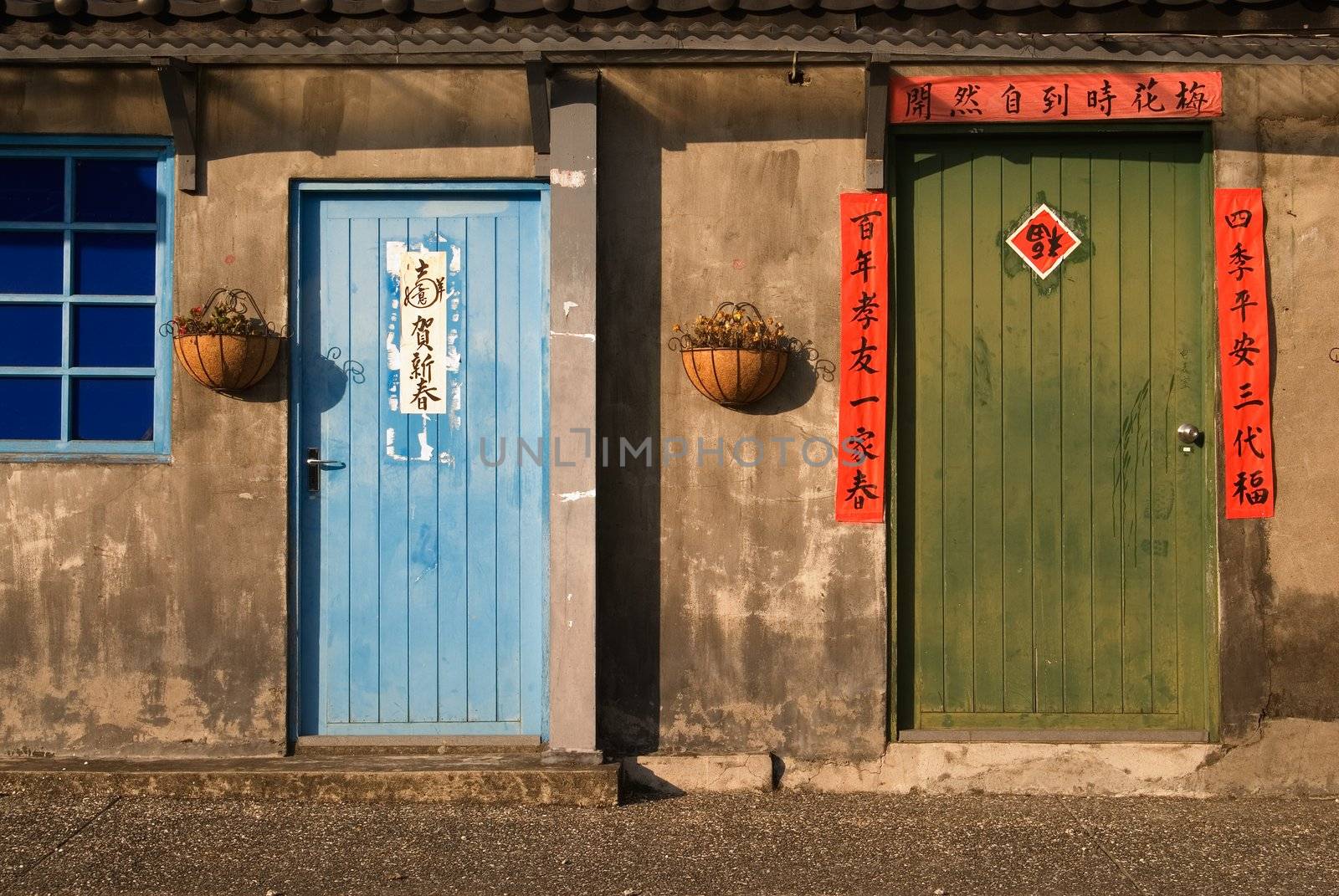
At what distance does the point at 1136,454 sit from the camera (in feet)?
18.3

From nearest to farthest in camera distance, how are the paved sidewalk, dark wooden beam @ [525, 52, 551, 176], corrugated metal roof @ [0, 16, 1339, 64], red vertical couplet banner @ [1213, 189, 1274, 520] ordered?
the paved sidewalk < corrugated metal roof @ [0, 16, 1339, 64] < dark wooden beam @ [525, 52, 551, 176] < red vertical couplet banner @ [1213, 189, 1274, 520]

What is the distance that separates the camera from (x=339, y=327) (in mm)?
5625

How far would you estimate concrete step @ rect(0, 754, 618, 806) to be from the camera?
206 inches

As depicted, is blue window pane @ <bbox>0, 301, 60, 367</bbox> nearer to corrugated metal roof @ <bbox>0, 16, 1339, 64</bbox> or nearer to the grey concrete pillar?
corrugated metal roof @ <bbox>0, 16, 1339, 64</bbox>

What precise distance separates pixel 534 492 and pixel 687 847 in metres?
1.76

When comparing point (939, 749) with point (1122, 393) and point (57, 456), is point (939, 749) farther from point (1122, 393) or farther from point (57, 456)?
point (57, 456)

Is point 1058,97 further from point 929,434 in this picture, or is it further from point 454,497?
point 454,497

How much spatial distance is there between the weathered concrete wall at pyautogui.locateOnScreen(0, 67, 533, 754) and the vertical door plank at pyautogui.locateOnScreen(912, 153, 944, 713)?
1882 mm

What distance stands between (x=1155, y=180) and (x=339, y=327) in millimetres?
3882

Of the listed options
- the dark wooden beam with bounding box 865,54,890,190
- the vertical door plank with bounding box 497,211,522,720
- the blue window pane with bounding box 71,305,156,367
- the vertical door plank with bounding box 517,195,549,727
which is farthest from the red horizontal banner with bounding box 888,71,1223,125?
the blue window pane with bounding box 71,305,156,367

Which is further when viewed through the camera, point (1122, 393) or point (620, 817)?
point (1122, 393)

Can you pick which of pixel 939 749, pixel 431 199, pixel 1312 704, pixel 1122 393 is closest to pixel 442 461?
pixel 431 199

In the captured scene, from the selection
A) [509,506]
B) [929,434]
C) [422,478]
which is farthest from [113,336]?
[929,434]

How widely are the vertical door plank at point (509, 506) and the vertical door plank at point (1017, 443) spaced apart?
228 centimetres
